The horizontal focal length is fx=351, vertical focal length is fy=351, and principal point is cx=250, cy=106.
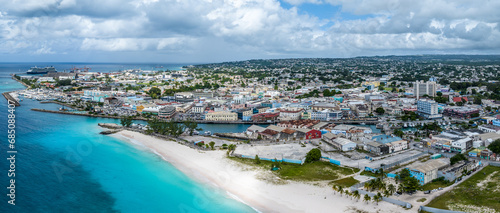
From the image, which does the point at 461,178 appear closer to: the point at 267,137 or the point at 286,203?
the point at 286,203

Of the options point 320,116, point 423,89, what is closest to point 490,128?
point 320,116

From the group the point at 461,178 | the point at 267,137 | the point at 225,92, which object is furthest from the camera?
the point at 225,92

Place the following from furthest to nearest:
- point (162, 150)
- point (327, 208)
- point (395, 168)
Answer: point (162, 150) < point (395, 168) < point (327, 208)

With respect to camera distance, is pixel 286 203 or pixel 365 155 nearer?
pixel 286 203

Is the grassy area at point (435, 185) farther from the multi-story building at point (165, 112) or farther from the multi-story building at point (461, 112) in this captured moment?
the multi-story building at point (165, 112)

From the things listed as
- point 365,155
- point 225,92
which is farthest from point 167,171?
point 225,92

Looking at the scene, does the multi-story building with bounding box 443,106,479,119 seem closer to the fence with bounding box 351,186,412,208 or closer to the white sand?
the fence with bounding box 351,186,412,208
